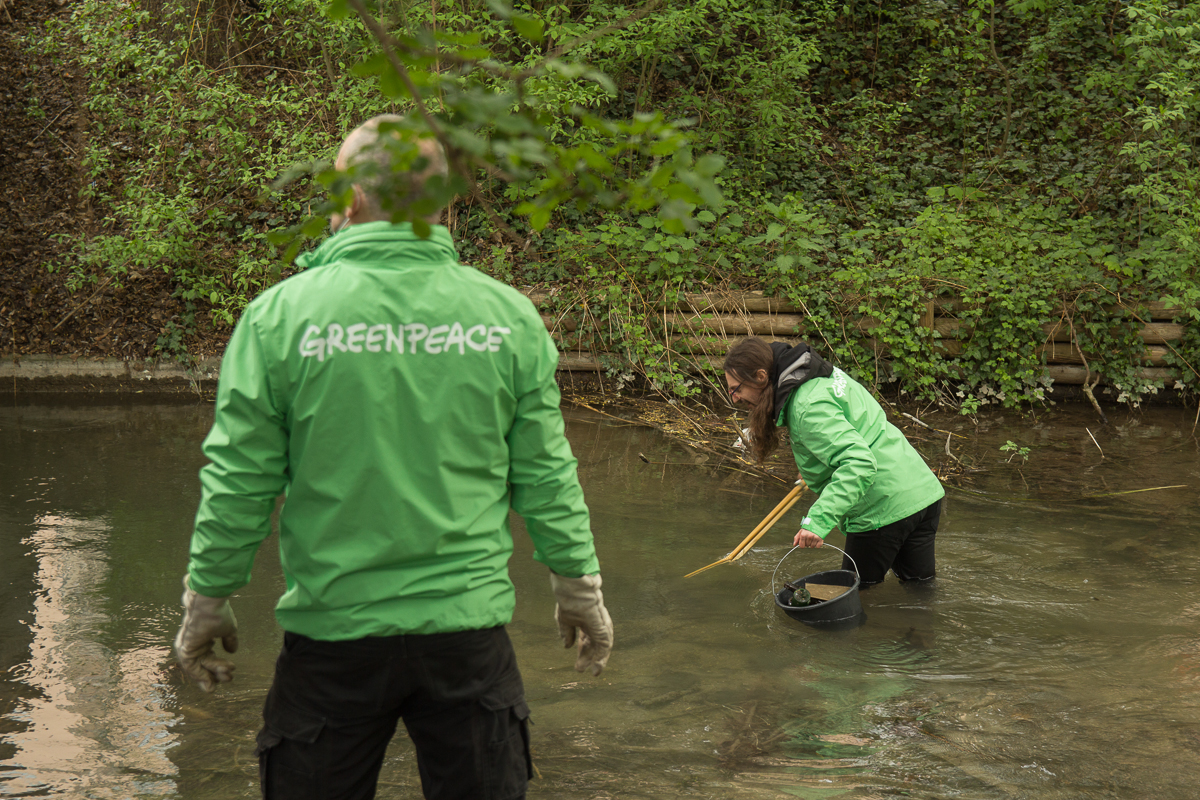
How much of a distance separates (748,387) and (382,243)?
2984 mm

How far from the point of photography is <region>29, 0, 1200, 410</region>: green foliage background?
31.8 ft

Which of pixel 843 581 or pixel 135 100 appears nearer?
pixel 843 581

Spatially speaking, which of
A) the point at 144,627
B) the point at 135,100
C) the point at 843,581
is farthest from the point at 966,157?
the point at 144,627

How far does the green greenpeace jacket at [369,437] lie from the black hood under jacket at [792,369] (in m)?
2.67

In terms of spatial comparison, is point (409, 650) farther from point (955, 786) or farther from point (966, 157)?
point (966, 157)

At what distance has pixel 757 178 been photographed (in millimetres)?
11930

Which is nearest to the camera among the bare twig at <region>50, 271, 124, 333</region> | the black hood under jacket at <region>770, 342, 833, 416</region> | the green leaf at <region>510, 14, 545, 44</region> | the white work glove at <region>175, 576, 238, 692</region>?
the green leaf at <region>510, 14, 545, 44</region>

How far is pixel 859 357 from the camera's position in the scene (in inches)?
388

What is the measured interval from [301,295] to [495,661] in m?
0.91

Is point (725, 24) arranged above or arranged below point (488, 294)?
above

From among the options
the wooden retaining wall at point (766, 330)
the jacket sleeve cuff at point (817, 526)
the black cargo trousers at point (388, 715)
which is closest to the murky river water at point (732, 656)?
the jacket sleeve cuff at point (817, 526)

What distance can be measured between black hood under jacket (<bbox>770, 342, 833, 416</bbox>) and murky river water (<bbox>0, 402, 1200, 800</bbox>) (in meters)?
1.23

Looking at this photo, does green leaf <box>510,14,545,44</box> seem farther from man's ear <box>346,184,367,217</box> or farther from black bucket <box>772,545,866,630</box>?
black bucket <box>772,545,866,630</box>

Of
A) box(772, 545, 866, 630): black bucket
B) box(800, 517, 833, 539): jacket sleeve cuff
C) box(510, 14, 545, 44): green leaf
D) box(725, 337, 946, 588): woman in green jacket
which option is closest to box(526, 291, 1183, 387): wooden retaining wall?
box(725, 337, 946, 588): woman in green jacket
